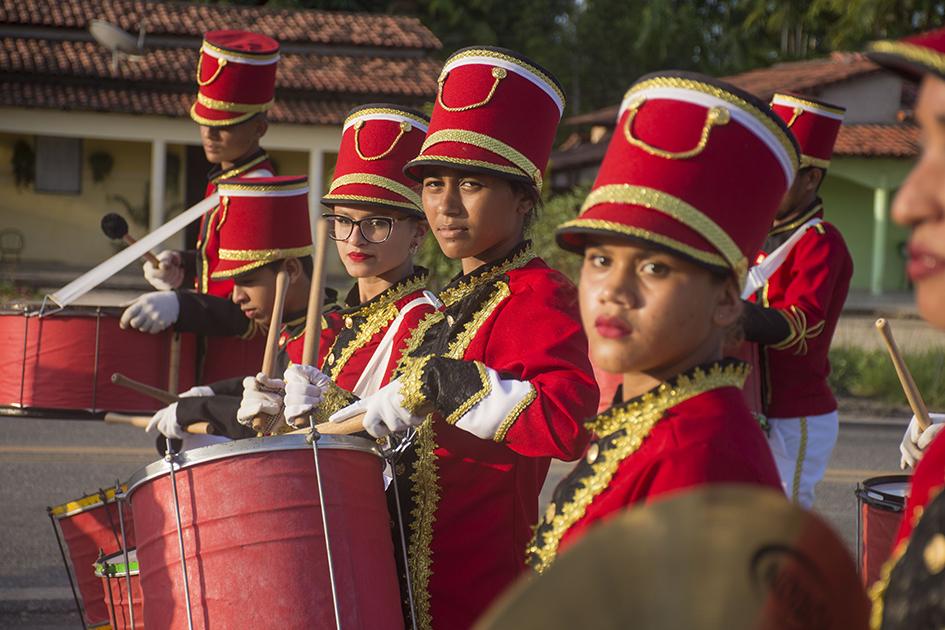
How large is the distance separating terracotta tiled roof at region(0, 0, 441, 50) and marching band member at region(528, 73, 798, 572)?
27.8m

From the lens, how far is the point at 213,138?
6.46 meters

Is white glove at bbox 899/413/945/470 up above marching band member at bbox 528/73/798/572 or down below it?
below

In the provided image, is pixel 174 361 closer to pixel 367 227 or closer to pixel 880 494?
pixel 367 227

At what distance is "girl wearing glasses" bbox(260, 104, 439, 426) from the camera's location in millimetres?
3895

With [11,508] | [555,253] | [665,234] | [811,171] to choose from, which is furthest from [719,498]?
[555,253]

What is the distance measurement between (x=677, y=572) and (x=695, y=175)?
123 centimetres

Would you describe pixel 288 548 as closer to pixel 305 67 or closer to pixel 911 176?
pixel 911 176

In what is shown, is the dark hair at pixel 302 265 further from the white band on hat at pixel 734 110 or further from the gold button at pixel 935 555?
the gold button at pixel 935 555

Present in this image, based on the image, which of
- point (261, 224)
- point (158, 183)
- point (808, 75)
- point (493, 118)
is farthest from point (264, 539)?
point (808, 75)

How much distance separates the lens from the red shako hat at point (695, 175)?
2.36 metres

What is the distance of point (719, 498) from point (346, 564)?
6.00ft

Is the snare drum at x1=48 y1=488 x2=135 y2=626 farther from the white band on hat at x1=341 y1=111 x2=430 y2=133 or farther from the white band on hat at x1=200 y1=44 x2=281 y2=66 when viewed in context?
the white band on hat at x1=200 y1=44 x2=281 y2=66

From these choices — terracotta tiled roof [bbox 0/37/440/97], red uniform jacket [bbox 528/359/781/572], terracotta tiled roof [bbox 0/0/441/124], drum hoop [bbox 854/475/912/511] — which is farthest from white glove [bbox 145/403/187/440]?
terracotta tiled roof [bbox 0/37/440/97]

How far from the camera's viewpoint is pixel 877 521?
3.95 m
